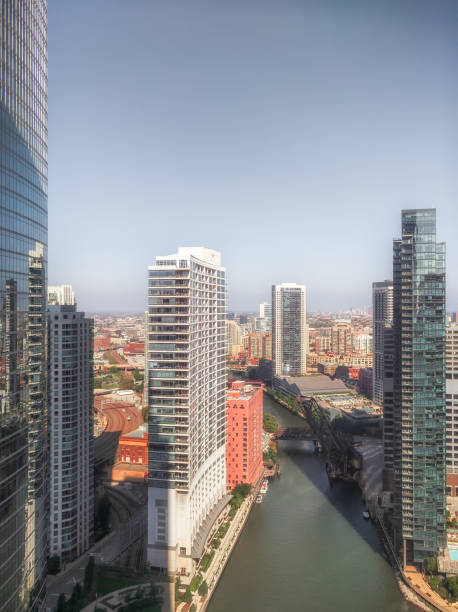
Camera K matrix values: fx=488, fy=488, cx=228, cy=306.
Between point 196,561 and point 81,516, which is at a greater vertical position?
point 81,516

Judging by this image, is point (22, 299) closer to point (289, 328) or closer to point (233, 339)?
point (289, 328)

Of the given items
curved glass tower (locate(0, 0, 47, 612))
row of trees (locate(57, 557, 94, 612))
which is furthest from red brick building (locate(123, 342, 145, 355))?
curved glass tower (locate(0, 0, 47, 612))

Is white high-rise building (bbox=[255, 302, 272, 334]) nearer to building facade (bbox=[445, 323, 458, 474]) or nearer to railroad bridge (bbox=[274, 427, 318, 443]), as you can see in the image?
railroad bridge (bbox=[274, 427, 318, 443])

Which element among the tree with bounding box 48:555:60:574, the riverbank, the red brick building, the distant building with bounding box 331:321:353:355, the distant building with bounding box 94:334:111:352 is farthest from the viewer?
the distant building with bounding box 331:321:353:355

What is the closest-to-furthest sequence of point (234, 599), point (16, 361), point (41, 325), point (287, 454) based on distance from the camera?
point (16, 361)
point (41, 325)
point (234, 599)
point (287, 454)

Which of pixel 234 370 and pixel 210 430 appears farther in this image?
pixel 234 370

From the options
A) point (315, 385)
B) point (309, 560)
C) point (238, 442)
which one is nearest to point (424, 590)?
point (309, 560)

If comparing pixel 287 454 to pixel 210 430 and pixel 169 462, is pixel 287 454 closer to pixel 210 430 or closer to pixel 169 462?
pixel 210 430

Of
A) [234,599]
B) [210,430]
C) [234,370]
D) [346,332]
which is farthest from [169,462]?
[346,332]
